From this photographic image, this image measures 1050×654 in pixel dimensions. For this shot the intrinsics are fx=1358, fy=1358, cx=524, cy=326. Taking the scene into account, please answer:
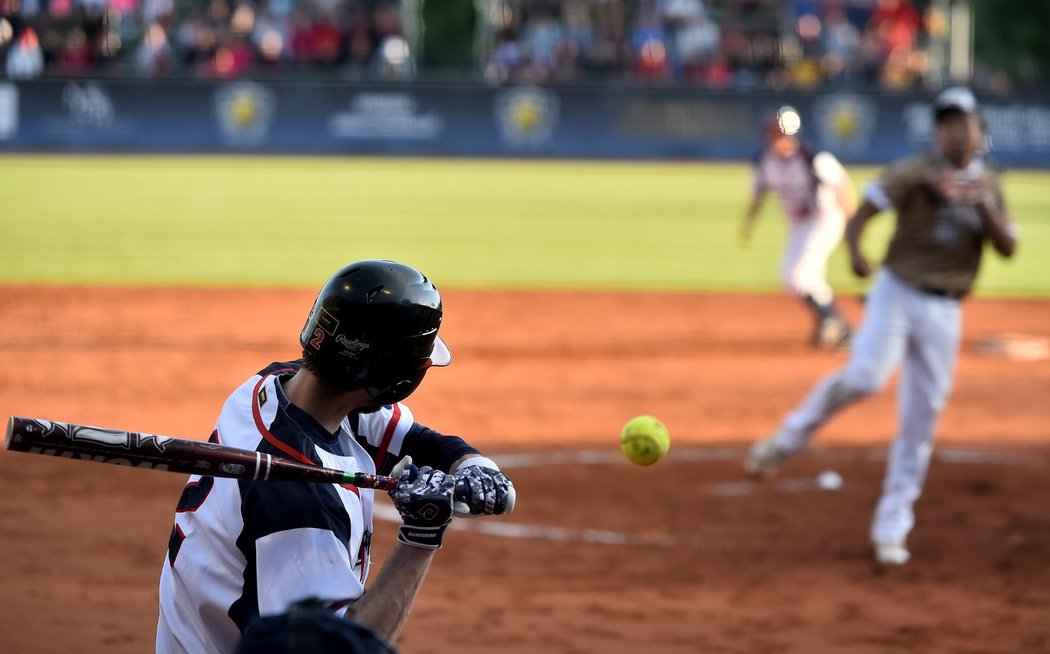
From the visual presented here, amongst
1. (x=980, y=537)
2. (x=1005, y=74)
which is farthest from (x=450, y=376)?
(x=1005, y=74)

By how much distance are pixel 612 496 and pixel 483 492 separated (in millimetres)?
5017

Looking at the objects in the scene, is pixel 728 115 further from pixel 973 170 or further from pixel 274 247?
pixel 973 170

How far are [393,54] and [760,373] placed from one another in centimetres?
2248

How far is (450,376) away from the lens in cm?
1156

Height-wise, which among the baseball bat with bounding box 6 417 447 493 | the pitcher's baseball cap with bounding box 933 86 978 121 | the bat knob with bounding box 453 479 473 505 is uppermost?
the pitcher's baseball cap with bounding box 933 86 978 121

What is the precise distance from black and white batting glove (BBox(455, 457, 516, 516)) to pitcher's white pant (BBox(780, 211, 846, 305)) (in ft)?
32.7

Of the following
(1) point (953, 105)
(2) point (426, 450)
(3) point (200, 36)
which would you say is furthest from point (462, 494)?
(3) point (200, 36)

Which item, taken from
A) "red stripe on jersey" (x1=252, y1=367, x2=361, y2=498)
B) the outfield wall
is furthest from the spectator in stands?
"red stripe on jersey" (x1=252, y1=367, x2=361, y2=498)

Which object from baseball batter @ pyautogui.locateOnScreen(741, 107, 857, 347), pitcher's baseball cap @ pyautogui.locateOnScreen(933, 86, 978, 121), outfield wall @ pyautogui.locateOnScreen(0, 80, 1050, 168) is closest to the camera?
pitcher's baseball cap @ pyautogui.locateOnScreen(933, 86, 978, 121)

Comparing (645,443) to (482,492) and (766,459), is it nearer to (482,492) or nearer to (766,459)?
(482,492)

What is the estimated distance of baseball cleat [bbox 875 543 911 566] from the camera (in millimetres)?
7023

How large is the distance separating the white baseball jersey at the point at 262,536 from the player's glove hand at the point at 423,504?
124mm

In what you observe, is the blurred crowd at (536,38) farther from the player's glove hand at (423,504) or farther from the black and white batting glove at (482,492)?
the player's glove hand at (423,504)

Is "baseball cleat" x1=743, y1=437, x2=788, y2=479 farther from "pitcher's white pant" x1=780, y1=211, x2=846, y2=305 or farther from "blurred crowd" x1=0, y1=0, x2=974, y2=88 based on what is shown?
"blurred crowd" x1=0, y1=0, x2=974, y2=88
